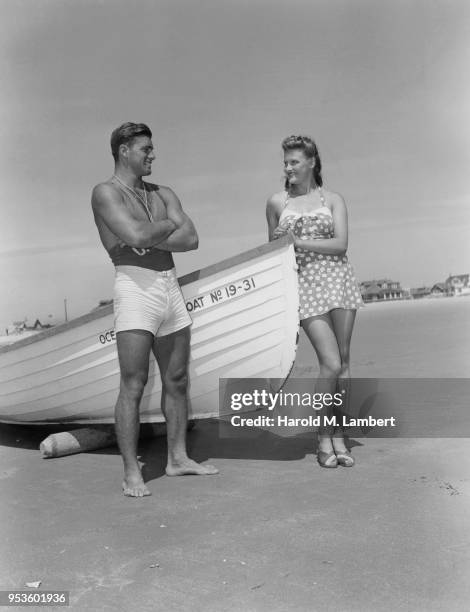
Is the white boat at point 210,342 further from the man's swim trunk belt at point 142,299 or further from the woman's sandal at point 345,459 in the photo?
the woman's sandal at point 345,459

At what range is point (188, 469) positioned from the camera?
376 cm

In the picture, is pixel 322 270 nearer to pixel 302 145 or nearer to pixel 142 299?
pixel 302 145

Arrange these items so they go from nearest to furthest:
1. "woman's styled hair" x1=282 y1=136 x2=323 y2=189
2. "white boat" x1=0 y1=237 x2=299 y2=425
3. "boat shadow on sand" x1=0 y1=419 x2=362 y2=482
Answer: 1. "woman's styled hair" x1=282 y1=136 x2=323 y2=189
2. "white boat" x1=0 y1=237 x2=299 y2=425
3. "boat shadow on sand" x1=0 y1=419 x2=362 y2=482

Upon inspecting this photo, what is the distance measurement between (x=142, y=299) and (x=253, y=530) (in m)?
1.33

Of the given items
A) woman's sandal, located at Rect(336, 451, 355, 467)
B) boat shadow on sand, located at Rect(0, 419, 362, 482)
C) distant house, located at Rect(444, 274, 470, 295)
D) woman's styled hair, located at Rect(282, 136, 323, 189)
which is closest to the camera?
woman's sandal, located at Rect(336, 451, 355, 467)

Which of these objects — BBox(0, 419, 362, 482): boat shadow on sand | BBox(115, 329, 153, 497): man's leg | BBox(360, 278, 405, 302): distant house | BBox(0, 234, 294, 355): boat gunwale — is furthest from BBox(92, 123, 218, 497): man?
BBox(360, 278, 405, 302): distant house

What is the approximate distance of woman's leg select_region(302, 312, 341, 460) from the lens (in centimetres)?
372

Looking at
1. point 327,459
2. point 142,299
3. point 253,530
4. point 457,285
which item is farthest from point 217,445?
point 457,285

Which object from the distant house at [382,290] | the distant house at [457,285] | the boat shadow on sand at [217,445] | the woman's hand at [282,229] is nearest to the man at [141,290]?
the boat shadow on sand at [217,445]

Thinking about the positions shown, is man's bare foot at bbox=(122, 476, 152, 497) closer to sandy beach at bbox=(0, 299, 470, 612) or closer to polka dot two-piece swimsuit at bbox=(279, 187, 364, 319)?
sandy beach at bbox=(0, 299, 470, 612)

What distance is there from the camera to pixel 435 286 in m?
70.7

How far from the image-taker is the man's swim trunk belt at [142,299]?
11.5ft

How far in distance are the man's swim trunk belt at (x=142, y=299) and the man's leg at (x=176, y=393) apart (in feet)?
0.52

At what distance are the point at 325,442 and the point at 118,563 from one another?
160 centimetres
